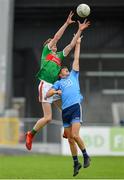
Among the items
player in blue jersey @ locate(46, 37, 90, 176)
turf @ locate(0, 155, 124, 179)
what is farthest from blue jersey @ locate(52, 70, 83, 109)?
turf @ locate(0, 155, 124, 179)

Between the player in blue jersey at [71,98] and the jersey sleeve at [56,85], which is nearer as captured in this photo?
the player in blue jersey at [71,98]

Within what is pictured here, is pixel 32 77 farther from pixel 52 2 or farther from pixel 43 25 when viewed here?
pixel 52 2

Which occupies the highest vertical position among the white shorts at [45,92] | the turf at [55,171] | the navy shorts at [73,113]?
the white shorts at [45,92]

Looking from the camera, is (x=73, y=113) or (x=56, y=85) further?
(x=56, y=85)

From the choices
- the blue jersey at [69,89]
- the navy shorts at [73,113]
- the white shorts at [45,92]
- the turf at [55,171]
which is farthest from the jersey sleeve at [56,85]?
the turf at [55,171]

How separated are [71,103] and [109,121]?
31.8m

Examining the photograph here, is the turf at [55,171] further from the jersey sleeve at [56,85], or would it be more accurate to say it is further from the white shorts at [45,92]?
the jersey sleeve at [56,85]

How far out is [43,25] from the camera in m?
44.7

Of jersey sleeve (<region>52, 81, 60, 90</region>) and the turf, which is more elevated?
jersey sleeve (<region>52, 81, 60, 90</region>)

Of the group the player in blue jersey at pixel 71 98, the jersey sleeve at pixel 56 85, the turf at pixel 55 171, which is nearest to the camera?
the player in blue jersey at pixel 71 98

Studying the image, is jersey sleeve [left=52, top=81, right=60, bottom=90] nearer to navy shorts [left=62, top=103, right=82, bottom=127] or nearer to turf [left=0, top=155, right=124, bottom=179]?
navy shorts [left=62, top=103, right=82, bottom=127]

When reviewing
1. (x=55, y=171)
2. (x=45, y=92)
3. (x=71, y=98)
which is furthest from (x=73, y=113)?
(x=55, y=171)

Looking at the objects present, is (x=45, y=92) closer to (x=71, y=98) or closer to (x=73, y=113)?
(x=71, y=98)

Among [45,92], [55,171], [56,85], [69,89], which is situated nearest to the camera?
[69,89]
